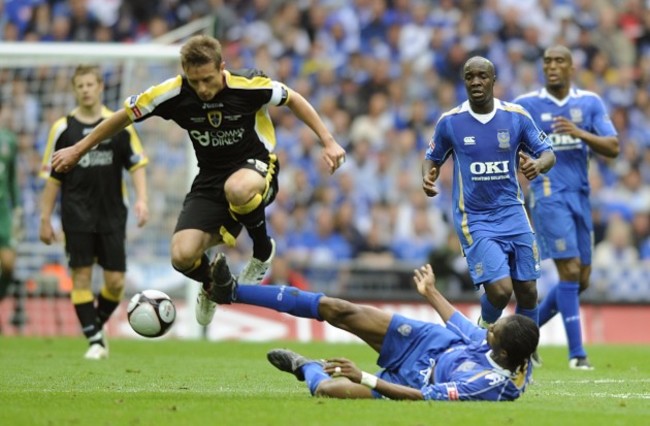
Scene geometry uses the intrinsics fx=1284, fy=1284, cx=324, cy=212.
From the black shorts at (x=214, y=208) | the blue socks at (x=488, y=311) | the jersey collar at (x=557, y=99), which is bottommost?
the blue socks at (x=488, y=311)

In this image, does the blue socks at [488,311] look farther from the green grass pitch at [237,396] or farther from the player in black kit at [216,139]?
the player in black kit at [216,139]

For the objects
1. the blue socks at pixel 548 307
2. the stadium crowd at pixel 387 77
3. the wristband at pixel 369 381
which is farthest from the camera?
the stadium crowd at pixel 387 77

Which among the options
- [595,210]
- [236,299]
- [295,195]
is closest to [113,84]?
[295,195]

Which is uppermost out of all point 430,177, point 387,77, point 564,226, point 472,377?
point 387,77

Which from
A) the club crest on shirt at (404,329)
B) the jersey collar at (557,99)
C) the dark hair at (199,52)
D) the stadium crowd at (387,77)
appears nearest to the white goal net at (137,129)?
the stadium crowd at (387,77)

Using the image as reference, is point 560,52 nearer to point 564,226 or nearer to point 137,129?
point 564,226

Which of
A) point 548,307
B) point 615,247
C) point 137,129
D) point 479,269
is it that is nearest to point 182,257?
point 479,269

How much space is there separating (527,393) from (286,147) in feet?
43.8

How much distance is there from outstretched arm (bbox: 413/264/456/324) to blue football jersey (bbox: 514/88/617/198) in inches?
171

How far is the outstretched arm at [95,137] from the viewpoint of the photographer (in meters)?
9.70

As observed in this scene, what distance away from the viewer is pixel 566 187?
12.8 m

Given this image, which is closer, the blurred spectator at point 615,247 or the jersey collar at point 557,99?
the jersey collar at point 557,99

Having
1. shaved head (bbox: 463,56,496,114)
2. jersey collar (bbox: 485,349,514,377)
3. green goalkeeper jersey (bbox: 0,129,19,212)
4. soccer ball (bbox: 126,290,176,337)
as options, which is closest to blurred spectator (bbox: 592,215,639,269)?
green goalkeeper jersey (bbox: 0,129,19,212)

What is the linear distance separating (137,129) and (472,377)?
1108 centimetres
